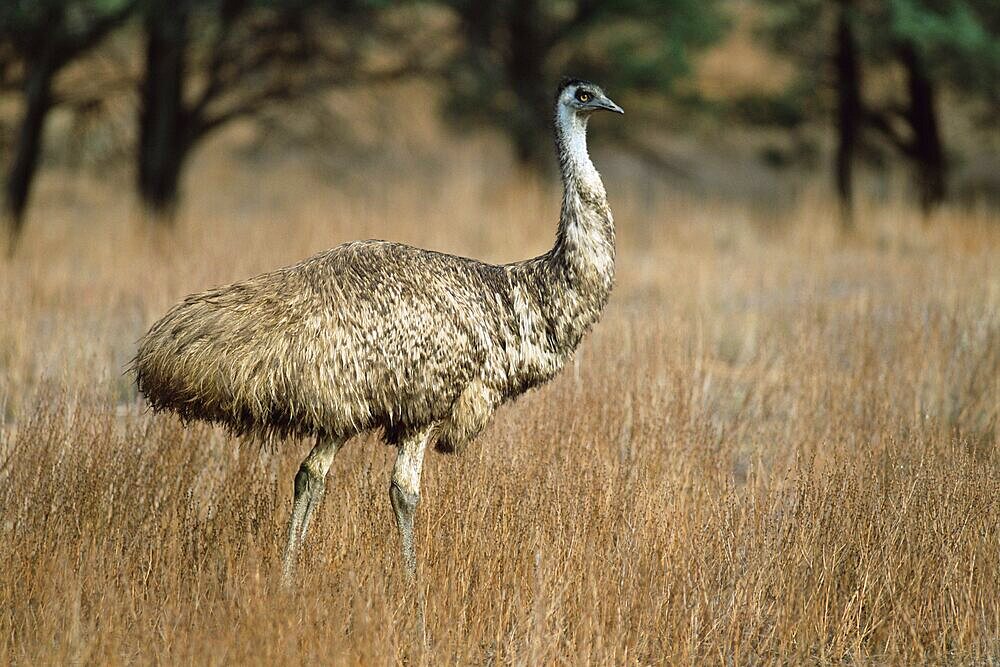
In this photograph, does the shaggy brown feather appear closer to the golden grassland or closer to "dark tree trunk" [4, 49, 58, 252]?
the golden grassland

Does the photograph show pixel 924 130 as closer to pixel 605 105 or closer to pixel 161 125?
pixel 161 125

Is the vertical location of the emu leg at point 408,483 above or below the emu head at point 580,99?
below

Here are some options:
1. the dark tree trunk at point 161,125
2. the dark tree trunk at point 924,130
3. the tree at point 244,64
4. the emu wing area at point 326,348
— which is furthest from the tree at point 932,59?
the emu wing area at point 326,348

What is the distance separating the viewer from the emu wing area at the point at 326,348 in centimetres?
402

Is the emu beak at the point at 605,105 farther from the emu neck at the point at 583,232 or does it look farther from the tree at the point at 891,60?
the tree at the point at 891,60

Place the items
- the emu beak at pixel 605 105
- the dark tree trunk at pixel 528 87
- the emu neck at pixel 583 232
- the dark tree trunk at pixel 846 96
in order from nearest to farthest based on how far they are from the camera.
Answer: the emu neck at pixel 583 232 → the emu beak at pixel 605 105 → the dark tree trunk at pixel 528 87 → the dark tree trunk at pixel 846 96

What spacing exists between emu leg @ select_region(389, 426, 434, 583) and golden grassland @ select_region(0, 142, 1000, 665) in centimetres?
8

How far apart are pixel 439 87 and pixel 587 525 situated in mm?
10040

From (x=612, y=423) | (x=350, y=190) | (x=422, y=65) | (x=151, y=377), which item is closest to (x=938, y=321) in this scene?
(x=612, y=423)

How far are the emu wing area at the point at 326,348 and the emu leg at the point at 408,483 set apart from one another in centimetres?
8

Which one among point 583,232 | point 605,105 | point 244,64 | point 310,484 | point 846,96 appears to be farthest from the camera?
point 846,96

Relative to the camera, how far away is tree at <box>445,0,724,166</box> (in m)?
14.9

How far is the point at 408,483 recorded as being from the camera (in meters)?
4.44

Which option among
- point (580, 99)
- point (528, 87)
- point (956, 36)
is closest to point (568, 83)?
point (580, 99)
